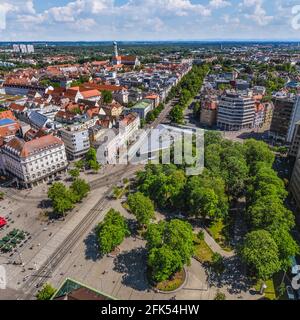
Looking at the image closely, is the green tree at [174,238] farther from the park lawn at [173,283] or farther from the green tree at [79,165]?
the green tree at [79,165]

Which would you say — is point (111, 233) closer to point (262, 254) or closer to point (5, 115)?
point (262, 254)

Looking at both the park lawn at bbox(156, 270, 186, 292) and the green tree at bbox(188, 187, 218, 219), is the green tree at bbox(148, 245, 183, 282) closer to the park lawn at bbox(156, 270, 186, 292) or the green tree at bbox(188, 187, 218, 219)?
the park lawn at bbox(156, 270, 186, 292)

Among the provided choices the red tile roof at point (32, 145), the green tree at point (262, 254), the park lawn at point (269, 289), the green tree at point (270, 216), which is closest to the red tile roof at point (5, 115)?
the red tile roof at point (32, 145)

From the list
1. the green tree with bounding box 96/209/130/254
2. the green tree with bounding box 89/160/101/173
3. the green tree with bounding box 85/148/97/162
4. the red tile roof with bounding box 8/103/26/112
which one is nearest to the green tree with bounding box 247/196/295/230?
Result: the green tree with bounding box 96/209/130/254

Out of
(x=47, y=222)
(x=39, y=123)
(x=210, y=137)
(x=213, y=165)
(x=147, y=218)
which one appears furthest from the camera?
(x=39, y=123)
